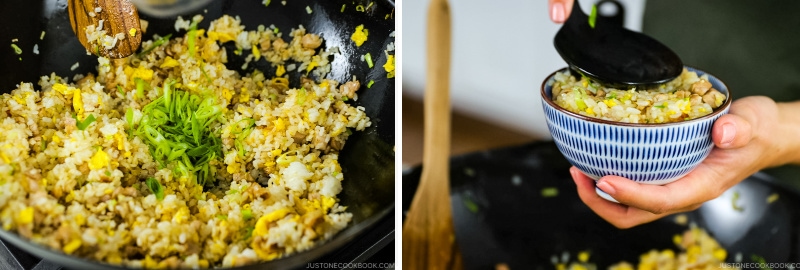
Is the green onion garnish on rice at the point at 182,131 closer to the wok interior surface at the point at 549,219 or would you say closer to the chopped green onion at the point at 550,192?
the wok interior surface at the point at 549,219

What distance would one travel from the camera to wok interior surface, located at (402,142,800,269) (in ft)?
3.21

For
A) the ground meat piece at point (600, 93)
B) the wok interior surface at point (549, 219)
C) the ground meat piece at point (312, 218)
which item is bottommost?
the wok interior surface at point (549, 219)

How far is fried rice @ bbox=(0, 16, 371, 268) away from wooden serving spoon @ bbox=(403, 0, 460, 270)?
0.12 meters

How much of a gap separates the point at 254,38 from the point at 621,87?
639 mm

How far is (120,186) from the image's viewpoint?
0.84 meters

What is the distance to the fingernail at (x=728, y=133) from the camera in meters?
0.80

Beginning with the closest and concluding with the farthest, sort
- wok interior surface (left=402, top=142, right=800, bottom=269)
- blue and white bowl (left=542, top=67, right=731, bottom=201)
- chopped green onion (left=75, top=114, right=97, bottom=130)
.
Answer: blue and white bowl (left=542, top=67, right=731, bottom=201), chopped green onion (left=75, top=114, right=97, bottom=130), wok interior surface (left=402, top=142, right=800, bottom=269)

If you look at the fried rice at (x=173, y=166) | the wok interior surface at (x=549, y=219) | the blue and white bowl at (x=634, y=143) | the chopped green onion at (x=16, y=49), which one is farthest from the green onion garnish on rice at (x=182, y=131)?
the blue and white bowl at (x=634, y=143)

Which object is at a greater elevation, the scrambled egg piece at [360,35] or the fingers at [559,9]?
the fingers at [559,9]

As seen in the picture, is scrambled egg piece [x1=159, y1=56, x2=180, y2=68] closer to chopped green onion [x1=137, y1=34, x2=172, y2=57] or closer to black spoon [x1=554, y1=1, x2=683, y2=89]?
chopped green onion [x1=137, y1=34, x2=172, y2=57]

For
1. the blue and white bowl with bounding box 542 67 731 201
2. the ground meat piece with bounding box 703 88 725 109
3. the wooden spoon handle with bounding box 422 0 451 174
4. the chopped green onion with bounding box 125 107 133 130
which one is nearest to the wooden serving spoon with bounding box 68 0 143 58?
the chopped green onion with bounding box 125 107 133 130

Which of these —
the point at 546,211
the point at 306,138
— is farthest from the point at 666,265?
the point at 306,138

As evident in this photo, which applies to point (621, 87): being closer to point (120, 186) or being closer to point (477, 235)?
point (477, 235)

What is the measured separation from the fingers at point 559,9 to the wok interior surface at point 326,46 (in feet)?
0.87
